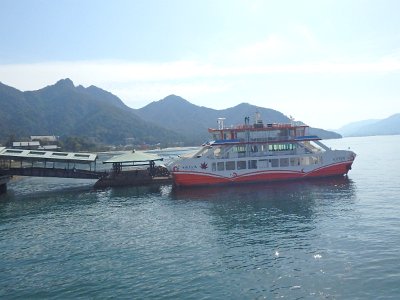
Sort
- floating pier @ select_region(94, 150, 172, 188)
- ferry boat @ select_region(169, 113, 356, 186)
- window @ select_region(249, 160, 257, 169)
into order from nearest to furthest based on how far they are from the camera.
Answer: ferry boat @ select_region(169, 113, 356, 186)
window @ select_region(249, 160, 257, 169)
floating pier @ select_region(94, 150, 172, 188)

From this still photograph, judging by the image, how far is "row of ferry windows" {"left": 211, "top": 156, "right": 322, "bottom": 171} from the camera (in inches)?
2292

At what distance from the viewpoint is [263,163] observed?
5916cm

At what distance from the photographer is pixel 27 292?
19969mm

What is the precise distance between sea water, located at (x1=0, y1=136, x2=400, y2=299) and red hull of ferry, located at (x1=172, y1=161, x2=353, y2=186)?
337 inches

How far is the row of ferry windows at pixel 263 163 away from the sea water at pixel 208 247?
10810mm

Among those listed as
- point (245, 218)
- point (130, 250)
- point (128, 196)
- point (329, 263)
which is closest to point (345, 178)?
point (245, 218)

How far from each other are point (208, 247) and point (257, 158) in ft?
110

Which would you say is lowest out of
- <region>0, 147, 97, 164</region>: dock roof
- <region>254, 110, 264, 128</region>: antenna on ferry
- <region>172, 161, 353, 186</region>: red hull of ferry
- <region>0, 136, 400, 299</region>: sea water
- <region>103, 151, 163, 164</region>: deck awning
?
<region>0, 136, 400, 299</region>: sea water

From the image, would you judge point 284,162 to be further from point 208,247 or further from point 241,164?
point 208,247

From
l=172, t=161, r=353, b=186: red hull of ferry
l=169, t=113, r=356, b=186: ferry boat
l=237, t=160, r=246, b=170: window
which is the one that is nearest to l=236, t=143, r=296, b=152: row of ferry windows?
l=169, t=113, r=356, b=186: ferry boat

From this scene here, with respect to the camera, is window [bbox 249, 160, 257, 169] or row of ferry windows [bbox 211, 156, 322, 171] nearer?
row of ferry windows [bbox 211, 156, 322, 171]

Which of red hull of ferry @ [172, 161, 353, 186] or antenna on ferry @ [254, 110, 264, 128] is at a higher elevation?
antenna on ferry @ [254, 110, 264, 128]

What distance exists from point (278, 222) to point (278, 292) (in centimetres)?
1478

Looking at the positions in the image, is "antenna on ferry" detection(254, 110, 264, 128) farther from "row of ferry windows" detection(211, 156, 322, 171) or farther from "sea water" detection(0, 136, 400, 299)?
"sea water" detection(0, 136, 400, 299)
